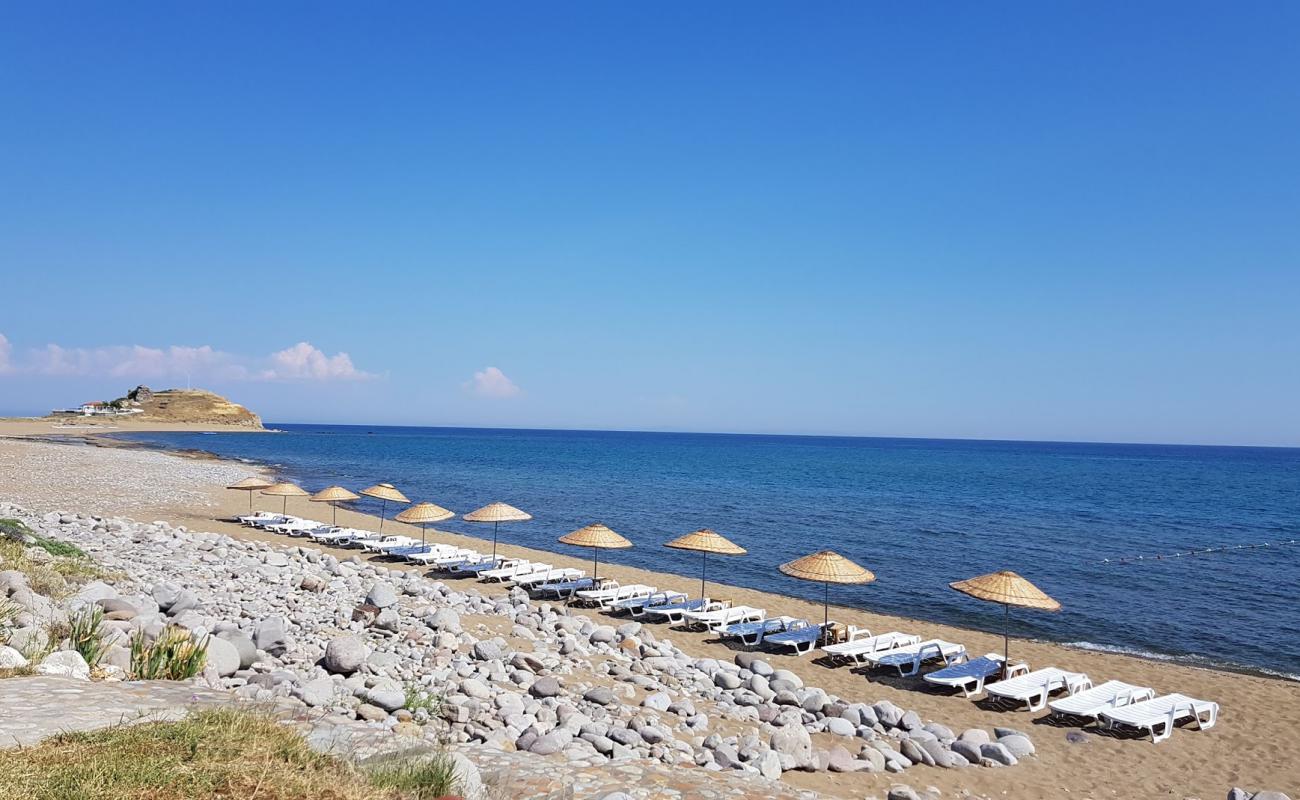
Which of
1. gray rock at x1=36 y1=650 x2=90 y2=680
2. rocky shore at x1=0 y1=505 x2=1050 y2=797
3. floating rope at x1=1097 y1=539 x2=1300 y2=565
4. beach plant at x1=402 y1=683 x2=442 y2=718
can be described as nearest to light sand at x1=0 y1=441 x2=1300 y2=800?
rocky shore at x1=0 y1=505 x2=1050 y2=797

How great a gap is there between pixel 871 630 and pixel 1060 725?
588cm

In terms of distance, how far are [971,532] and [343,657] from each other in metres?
29.7

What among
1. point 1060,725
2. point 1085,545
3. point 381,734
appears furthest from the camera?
point 1085,545

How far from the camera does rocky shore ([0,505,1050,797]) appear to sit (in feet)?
26.9

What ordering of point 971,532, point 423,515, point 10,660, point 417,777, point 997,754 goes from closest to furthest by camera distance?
point 417,777 < point 10,660 < point 997,754 < point 423,515 < point 971,532

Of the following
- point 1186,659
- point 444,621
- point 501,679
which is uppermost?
point 444,621

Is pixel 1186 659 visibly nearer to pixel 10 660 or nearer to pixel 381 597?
pixel 381 597

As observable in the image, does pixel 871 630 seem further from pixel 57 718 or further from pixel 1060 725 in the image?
pixel 57 718

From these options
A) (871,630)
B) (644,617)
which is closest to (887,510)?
(871,630)

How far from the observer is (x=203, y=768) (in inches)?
185

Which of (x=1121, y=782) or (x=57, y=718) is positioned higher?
(x=57, y=718)

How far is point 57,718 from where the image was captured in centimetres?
583

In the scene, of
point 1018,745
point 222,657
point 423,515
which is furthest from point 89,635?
point 423,515

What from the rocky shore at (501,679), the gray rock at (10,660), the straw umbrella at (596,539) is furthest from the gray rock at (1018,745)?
the gray rock at (10,660)
